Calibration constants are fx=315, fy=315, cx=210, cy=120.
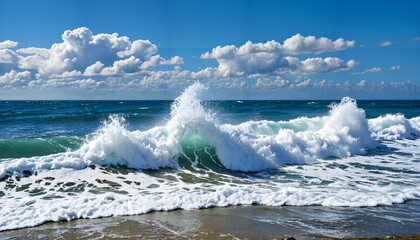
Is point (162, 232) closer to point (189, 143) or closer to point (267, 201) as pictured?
point (267, 201)

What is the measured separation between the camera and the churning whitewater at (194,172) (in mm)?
6632

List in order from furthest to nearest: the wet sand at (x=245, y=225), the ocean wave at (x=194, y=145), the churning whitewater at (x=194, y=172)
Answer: the ocean wave at (x=194, y=145) → the churning whitewater at (x=194, y=172) → the wet sand at (x=245, y=225)

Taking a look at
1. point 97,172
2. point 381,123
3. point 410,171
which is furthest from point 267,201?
point 381,123

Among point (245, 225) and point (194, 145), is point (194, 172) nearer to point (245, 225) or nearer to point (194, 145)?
point (194, 145)

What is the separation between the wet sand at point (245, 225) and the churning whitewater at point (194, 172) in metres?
0.37

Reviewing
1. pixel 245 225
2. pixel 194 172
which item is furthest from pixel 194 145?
pixel 245 225

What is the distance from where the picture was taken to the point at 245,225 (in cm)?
536

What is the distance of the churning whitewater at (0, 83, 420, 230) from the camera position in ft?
21.8

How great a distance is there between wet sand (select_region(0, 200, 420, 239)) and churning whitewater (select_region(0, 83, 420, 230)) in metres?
0.37

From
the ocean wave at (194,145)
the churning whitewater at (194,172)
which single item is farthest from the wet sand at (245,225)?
the ocean wave at (194,145)

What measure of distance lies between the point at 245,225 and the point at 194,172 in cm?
430

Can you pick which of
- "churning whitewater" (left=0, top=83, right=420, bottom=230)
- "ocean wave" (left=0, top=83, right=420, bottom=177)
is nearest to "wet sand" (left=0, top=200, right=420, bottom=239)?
"churning whitewater" (left=0, top=83, right=420, bottom=230)

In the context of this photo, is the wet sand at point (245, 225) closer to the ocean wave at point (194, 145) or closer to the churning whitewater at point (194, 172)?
the churning whitewater at point (194, 172)

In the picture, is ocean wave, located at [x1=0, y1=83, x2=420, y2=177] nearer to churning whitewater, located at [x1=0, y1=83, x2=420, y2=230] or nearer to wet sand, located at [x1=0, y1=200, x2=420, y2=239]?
churning whitewater, located at [x1=0, y1=83, x2=420, y2=230]
